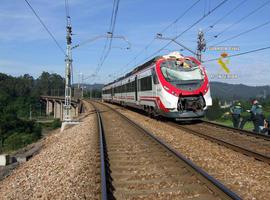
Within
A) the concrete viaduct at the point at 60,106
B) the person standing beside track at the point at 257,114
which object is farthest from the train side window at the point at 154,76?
the concrete viaduct at the point at 60,106

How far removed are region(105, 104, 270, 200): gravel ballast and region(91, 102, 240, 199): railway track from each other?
0.41 m

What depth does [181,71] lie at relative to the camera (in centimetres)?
1755

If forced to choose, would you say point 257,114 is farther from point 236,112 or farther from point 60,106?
point 60,106

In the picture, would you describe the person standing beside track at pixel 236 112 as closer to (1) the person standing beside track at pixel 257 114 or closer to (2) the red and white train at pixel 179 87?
(2) the red and white train at pixel 179 87

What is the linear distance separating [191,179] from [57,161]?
4451 mm

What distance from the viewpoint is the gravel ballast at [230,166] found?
6.41m

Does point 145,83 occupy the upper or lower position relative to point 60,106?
upper

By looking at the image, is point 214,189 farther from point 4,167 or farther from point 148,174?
→ point 4,167

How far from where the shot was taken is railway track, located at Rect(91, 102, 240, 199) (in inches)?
241

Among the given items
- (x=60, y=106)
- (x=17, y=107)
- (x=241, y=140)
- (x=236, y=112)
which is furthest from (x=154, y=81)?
(x=17, y=107)

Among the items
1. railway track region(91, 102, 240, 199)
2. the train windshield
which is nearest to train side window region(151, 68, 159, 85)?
the train windshield

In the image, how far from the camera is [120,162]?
895cm

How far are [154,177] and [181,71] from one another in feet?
35.4

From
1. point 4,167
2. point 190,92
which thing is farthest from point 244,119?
point 4,167
